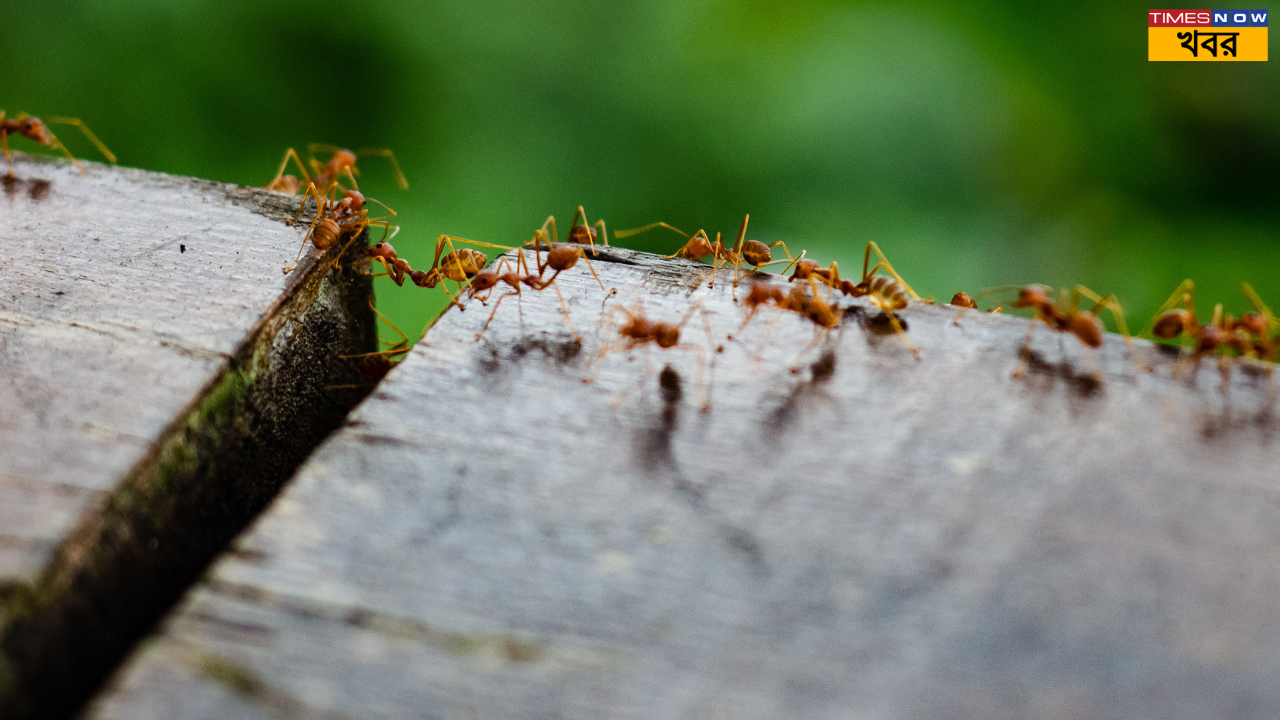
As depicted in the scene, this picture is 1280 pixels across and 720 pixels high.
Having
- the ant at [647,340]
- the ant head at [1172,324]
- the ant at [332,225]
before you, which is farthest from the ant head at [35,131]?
the ant head at [1172,324]

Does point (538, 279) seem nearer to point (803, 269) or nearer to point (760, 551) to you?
point (803, 269)

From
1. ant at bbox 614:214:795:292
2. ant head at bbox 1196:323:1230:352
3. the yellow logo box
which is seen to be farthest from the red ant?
the yellow logo box

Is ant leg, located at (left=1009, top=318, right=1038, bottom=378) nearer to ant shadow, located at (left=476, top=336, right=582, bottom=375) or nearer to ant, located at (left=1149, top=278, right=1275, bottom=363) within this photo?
ant, located at (left=1149, top=278, right=1275, bottom=363)

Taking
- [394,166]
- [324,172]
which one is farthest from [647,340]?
[394,166]

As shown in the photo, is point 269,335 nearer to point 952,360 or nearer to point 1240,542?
point 952,360

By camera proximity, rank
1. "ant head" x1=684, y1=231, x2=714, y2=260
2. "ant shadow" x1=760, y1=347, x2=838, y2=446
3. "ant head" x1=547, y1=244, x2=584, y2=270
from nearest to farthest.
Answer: "ant shadow" x1=760, y1=347, x2=838, y2=446 < "ant head" x1=547, y1=244, x2=584, y2=270 < "ant head" x1=684, y1=231, x2=714, y2=260

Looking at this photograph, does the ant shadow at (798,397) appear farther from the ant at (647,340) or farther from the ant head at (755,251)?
the ant head at (755,251)
